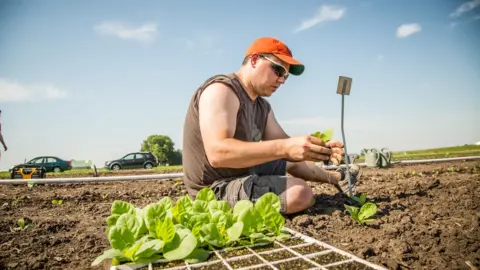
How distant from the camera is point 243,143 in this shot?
7.01 feet

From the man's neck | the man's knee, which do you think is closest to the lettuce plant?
the man's knee

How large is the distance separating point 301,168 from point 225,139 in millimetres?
1718

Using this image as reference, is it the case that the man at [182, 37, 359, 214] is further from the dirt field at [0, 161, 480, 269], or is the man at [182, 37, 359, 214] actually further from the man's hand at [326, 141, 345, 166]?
the dirt field at [0, 161, 480, 269]

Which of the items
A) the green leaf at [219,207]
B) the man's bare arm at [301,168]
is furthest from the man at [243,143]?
the man's bare arm at [301,168]

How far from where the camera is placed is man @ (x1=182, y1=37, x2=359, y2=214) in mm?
2119

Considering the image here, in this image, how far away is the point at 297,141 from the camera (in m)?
2.03

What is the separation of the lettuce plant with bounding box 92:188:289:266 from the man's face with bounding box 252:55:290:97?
1172 mm

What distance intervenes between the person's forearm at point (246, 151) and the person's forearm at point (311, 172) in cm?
157

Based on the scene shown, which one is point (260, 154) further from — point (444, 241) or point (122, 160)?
point (122, 160)

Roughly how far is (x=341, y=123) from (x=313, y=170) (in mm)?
665

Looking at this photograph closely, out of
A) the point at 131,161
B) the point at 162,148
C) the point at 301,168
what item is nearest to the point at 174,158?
the point at 162,148

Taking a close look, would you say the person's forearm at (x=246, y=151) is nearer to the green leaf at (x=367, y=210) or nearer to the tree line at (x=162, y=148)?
the green leaf at (x=367, y=210)

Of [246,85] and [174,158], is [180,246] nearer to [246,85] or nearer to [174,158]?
[246,85]

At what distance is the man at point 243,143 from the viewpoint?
2.12m
